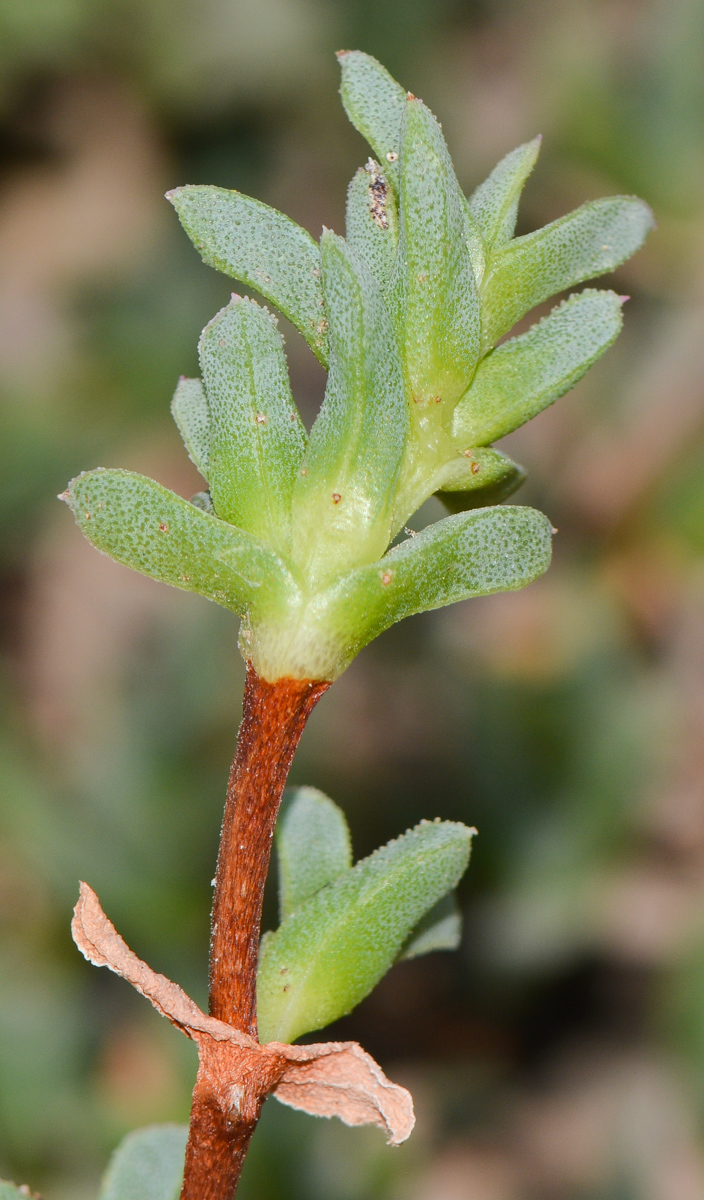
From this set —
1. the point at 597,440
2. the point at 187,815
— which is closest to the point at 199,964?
the point at 187,815

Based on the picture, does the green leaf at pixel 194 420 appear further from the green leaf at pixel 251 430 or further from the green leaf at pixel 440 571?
the green leaf at pixel 440 571

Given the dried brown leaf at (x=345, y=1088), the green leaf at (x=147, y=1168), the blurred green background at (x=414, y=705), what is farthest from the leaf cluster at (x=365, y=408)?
the blurred green background at (x=414, y=705)

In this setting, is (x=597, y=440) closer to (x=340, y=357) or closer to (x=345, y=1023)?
(x=345, y=1023)

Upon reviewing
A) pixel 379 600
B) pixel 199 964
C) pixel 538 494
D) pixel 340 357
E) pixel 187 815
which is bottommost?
pixel 379 600

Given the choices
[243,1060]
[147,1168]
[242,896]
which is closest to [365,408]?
[242,896]

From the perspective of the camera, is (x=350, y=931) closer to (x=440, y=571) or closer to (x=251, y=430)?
(x=440, y=571)

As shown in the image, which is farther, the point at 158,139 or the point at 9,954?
the point at 158,139

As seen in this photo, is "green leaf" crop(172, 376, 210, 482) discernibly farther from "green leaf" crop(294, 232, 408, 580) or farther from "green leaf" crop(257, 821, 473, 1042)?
"green leaf" crop(257, 821, 473, 1042)
